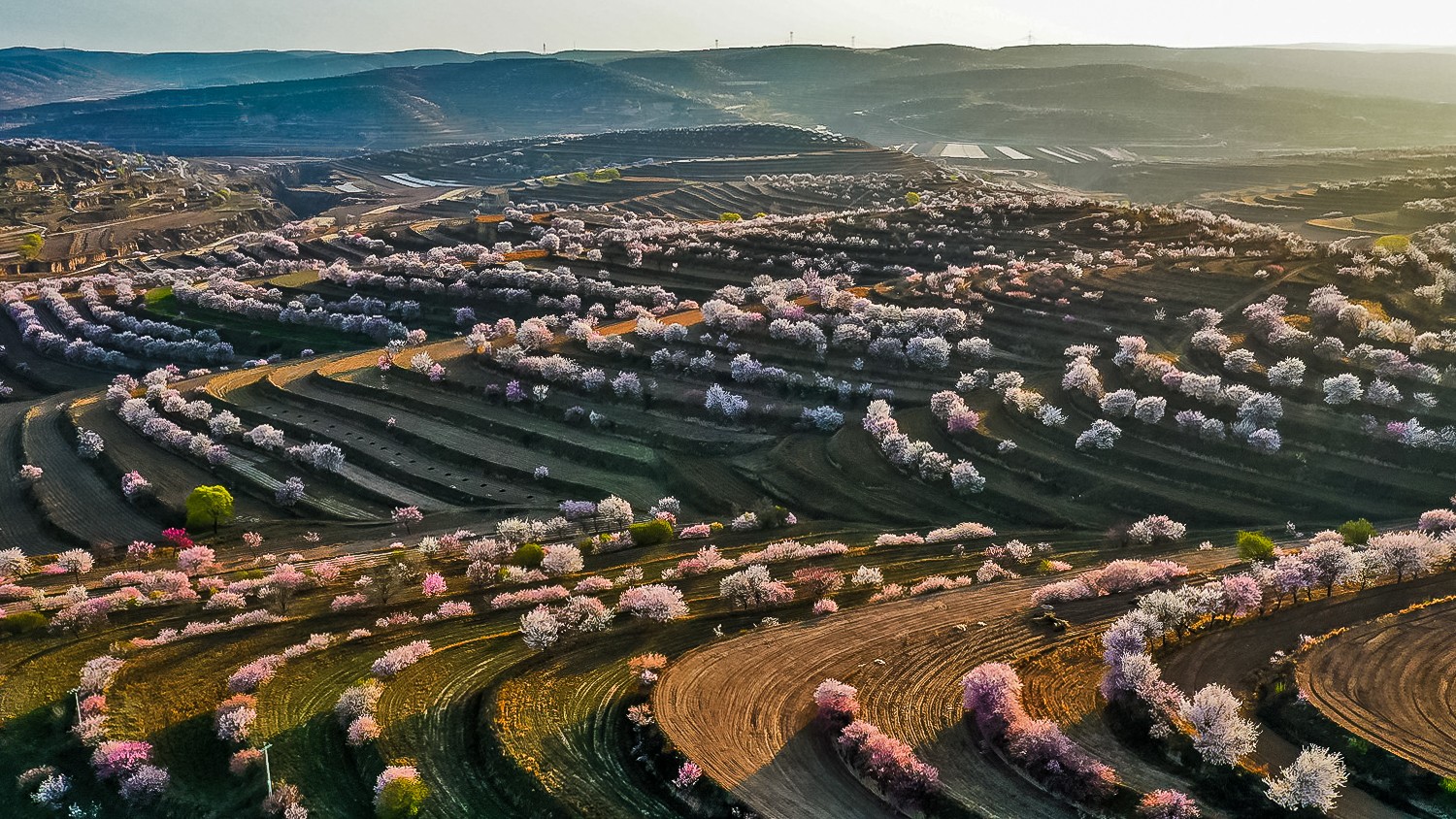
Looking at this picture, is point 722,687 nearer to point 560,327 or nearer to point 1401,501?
point 1401,501

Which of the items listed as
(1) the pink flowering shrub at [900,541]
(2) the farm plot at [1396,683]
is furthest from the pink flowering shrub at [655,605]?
(2) the farm plot at [1396,683]

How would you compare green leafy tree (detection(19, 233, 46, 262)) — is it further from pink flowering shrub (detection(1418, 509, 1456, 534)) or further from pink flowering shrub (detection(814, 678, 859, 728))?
pink flowering shrub (detection(1418, 509, 1456, 534))

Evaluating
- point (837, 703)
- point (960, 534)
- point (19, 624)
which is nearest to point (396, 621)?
point (19, 624)

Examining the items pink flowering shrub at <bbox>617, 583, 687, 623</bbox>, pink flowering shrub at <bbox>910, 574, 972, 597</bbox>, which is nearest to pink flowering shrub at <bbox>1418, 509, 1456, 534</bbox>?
pink flowering shrub at <bbox>910, 574, 972, 597</bbox>

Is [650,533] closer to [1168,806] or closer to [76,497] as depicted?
[1168,806]

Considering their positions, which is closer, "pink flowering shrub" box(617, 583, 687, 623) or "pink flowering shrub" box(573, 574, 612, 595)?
"pink flowering shrub" box(617, 583, 687, 623)

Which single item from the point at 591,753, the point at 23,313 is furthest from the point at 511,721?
the point at 23,313

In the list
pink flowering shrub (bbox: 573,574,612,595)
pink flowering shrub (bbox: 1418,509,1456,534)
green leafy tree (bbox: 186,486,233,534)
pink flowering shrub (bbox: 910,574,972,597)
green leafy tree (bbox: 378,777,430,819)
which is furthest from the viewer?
green leafy tree (bbox: 186,486,233,534)
